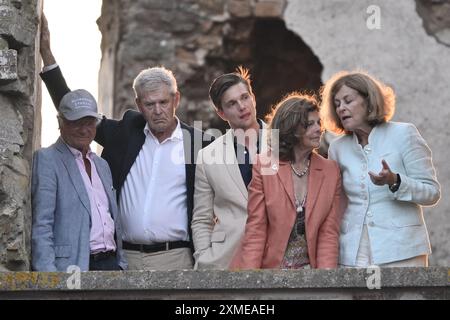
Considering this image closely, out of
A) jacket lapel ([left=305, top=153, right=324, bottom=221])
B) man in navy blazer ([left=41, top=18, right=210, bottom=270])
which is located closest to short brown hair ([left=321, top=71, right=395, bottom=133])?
jacket lapel ([left=305, top=153, right=324, bottom=221])

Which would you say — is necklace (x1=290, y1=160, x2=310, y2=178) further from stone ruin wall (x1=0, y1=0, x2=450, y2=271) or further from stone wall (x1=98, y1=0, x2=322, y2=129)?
stone wall (x1=98, y1=0, x2=322, y2=129)

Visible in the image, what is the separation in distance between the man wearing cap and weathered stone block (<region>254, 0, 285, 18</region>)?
5725 millimetres

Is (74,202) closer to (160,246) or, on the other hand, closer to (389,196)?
(160,246)

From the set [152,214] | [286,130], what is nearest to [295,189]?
[286,130]

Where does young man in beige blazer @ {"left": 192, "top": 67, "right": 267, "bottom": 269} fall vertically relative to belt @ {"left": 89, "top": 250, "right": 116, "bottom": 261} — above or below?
above

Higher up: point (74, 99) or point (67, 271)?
point (74, 99)

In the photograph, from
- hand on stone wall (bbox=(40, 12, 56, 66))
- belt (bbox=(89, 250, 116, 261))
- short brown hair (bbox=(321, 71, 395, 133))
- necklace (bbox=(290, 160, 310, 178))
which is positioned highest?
hand on stone wall (bbox=(40, 12, 56, 66))

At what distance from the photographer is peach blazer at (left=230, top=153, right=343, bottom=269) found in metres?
6.55

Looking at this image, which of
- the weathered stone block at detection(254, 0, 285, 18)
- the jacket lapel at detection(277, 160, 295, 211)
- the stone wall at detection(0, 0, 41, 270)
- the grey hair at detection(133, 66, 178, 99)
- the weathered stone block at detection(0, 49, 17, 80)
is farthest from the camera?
the weathered stone block at detection(254, 0, 285, 18)

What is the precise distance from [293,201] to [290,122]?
1.32 ft

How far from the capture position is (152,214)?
710 cm

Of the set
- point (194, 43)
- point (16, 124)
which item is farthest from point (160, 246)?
point (194, 43)

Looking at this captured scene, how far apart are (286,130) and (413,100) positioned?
5.26m
